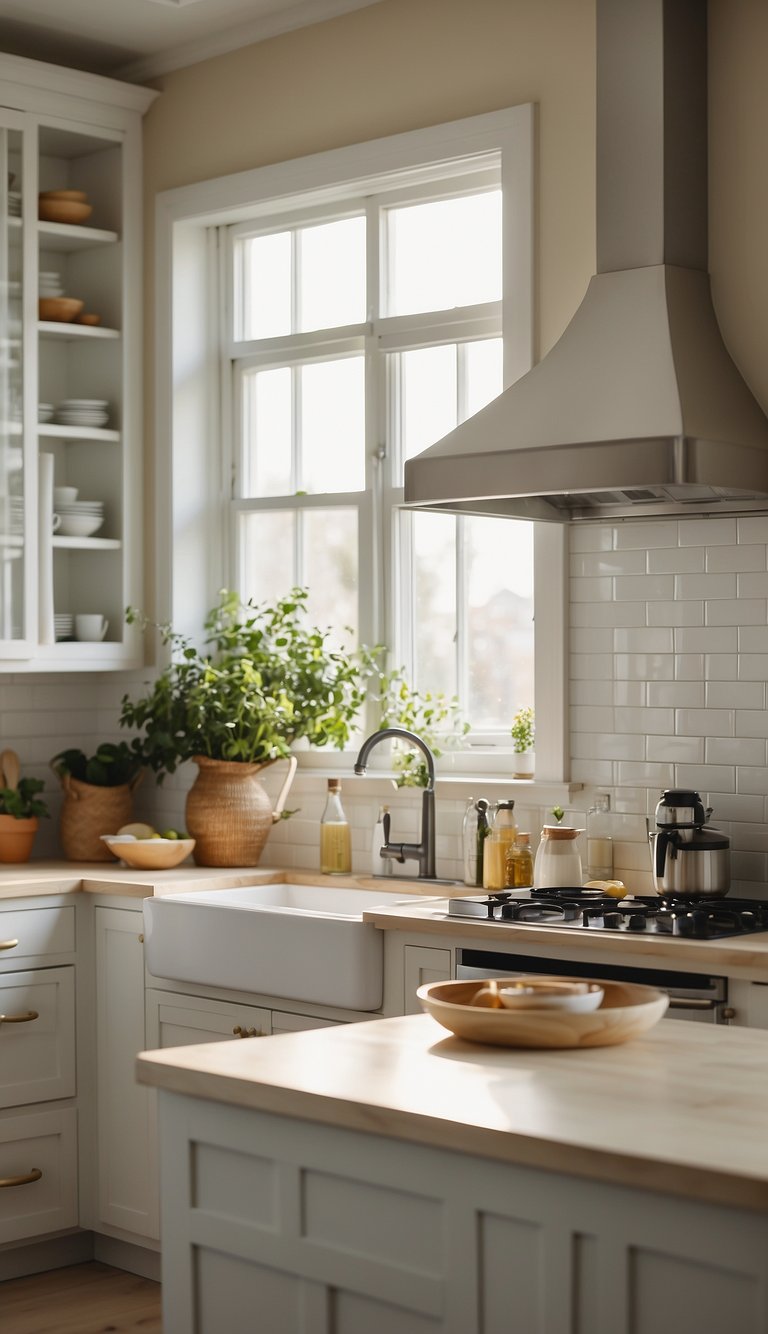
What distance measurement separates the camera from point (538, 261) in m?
4.08

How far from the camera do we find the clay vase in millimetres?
4570

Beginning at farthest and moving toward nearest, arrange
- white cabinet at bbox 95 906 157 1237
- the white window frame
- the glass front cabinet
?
→ the glass front cabinet, white cabinet at bbox 95 906 157 1237, the white window frame

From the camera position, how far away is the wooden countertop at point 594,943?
3035 millimetres

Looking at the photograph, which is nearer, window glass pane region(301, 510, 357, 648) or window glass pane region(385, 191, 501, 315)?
window glass pane region(385, 191, 501, 315)

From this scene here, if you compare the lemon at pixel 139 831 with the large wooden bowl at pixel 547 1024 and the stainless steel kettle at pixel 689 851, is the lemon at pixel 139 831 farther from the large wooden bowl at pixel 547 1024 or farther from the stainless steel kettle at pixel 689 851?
the large wooden bowl at pixel 547 1024

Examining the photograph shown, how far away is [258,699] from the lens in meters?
4.58

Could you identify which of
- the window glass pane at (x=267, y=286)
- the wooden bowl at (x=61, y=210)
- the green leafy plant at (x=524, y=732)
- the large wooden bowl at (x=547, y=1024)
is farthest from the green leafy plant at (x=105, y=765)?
the large wooden bowl at (x=547, y=1024)

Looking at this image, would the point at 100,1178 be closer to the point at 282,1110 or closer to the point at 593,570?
the point at 593,570

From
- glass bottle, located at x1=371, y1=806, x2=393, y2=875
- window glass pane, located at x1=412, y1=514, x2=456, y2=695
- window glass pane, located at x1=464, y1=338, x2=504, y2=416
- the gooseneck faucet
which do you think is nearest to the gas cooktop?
the gooseneck faucet

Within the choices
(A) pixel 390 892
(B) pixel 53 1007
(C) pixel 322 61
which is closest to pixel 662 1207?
(A) pixel 390 892

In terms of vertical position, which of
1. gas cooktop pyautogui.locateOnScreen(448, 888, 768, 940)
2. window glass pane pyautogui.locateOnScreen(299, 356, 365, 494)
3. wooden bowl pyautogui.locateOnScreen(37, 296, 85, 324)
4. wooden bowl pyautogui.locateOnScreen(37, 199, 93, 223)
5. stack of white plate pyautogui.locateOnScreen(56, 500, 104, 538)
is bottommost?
gas cooktop pyautogui.locateOnScreen(448, 888, 768, 940)

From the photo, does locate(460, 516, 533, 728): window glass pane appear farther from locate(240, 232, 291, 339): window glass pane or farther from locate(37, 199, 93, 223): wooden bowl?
locate(37, 199, 93, 223): wooden bowl

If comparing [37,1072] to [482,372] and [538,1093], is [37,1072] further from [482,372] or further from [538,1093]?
[538,1093]

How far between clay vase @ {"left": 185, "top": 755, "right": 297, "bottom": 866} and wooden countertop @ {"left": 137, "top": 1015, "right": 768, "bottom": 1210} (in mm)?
2287
